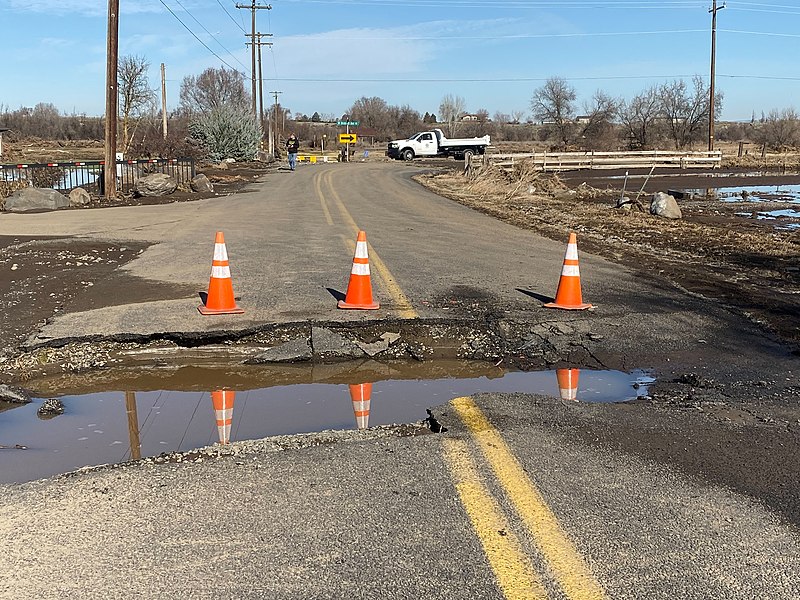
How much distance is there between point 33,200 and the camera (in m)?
21.3

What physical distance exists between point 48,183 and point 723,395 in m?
24.9

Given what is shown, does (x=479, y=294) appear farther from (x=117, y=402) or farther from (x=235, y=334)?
(x=117, y=402)

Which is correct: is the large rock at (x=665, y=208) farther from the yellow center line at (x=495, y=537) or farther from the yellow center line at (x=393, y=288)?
the yellow center line at (x=495, y=537)

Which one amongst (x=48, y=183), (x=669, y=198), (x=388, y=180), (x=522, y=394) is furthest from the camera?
(x=388, y=180)

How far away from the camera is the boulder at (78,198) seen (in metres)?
22.5

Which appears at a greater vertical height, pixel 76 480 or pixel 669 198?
pixel 669 198

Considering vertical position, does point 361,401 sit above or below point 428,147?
below

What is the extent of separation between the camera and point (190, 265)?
36.9 feet

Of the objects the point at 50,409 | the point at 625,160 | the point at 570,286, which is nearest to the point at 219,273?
the point at 50,409

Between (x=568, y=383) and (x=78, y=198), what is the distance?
1976cm

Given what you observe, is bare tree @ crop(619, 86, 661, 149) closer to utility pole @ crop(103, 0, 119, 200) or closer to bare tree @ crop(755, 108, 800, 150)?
bare tree @ crop(755, 108, 800, 150)

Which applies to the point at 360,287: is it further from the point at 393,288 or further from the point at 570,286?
the point at 570,286

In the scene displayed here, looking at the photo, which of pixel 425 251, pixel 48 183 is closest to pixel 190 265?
pixel 425 251

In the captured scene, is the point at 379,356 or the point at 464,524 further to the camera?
the point at 379,356
